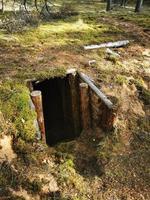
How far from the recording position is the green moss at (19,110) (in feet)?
27.6

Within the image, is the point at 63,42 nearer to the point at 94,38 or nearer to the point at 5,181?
the point at 94,38

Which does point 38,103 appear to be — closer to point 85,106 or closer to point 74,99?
point 85,106

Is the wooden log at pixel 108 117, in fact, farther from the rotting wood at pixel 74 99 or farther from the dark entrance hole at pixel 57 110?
the dark entrance hole at pixel 57 110

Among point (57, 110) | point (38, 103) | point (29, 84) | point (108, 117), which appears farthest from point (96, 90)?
point (57, 110)

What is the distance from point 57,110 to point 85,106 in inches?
138

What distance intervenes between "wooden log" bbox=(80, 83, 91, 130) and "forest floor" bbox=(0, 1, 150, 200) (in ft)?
1.68

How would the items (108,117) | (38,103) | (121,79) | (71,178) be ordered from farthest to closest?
(121,79) → (108,117) → (38,103) → (71,178)

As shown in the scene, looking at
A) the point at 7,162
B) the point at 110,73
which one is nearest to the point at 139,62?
the point at 110,73

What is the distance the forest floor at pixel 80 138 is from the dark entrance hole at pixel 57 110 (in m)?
1.21

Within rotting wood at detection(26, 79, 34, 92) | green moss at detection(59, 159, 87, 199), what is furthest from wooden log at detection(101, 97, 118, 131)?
rotting wood at detection(26, 79, 34, 92)

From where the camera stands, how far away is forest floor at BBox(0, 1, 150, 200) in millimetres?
7570

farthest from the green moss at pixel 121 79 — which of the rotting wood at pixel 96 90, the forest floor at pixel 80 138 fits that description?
the rotting wood at pixel 96 90

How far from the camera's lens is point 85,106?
10016mm

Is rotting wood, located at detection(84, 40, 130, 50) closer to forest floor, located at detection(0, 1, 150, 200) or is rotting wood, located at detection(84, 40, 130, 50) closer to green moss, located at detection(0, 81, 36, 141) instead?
forest floor, located at detection(0, 1, 150, 200)
